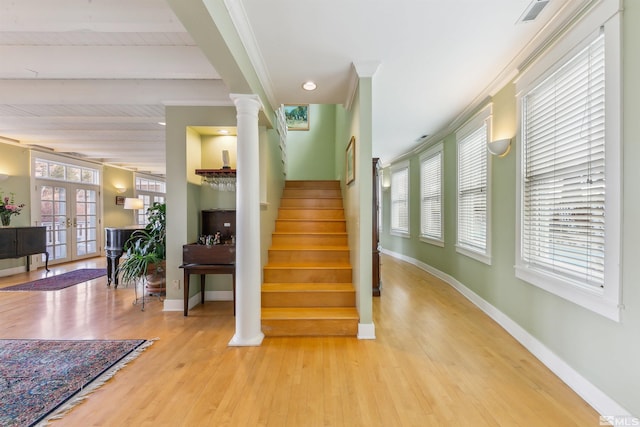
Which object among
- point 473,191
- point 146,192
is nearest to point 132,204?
point 146,192

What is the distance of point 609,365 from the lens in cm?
157

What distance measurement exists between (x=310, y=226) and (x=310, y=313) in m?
1.47

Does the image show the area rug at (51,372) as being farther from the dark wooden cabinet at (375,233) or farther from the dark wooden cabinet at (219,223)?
the dark wooden cabinet at (375,233)

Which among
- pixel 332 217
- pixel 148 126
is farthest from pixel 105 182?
pixel 332 217

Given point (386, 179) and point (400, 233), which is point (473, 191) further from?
point (386, 179)

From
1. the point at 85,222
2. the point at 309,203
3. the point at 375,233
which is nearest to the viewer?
the point at 375,233

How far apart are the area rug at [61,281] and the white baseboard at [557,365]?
6.17 m

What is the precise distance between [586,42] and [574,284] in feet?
5.14

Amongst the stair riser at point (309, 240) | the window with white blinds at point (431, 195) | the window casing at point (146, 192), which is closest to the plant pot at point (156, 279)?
the stair riser at point (309, 240)

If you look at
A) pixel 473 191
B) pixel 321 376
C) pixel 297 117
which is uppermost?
pixel 297 117

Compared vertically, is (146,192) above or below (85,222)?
above

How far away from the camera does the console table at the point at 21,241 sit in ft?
15.1

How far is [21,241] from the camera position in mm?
4809

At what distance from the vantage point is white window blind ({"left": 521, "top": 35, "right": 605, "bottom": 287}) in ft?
5.40
